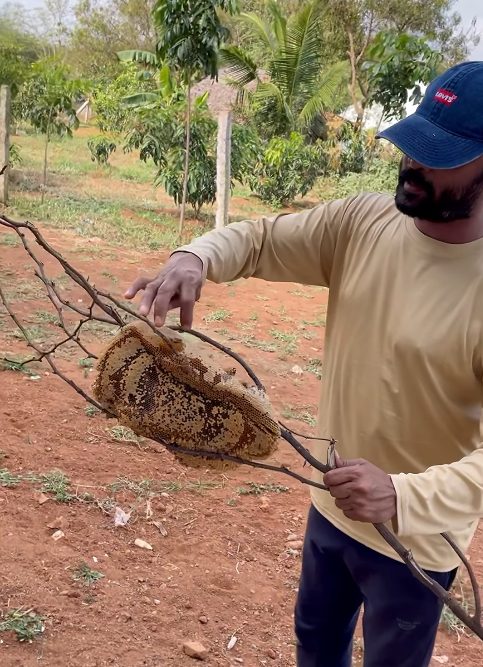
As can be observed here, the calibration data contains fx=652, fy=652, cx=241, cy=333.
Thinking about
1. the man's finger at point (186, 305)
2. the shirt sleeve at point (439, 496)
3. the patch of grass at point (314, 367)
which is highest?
the man's finger at point (186, 305)

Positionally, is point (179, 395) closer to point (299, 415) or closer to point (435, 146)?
point (435, 146)

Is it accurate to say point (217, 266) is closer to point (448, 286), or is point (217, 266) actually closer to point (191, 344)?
point (191, 344)

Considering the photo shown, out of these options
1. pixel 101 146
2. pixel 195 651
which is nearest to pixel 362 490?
pixel 195 651

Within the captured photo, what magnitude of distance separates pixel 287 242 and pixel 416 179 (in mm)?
397

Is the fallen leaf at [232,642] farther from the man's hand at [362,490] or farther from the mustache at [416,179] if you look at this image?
the mustache at [416,179]

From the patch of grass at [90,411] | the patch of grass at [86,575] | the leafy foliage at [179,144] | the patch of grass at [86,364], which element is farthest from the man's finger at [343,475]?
the leafy foliage at [179,144]

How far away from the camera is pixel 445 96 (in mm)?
1426

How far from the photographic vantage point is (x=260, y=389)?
1310 millimetres

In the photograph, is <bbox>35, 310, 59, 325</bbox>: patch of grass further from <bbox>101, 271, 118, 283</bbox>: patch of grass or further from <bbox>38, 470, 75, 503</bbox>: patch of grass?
<bbox>38, 470, 75, 503</bbox>: patch of grass

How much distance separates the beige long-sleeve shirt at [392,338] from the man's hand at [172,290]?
84 millimetres

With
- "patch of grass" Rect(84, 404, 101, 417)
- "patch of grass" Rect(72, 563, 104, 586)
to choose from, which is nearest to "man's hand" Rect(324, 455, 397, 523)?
"patch of grass" Rect(72, 563, 104, 586)

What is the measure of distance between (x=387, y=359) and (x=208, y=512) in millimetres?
1949

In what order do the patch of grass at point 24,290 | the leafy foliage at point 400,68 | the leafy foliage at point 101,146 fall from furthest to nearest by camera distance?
the leafy foliage at point 101,146
the leafy foliage at point 400,68
the patch of grass at point 24,290

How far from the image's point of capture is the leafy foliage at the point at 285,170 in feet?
45.6
